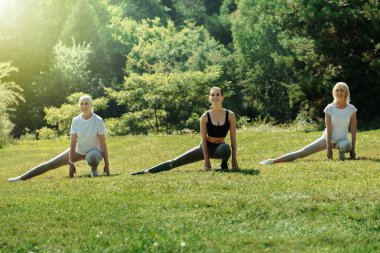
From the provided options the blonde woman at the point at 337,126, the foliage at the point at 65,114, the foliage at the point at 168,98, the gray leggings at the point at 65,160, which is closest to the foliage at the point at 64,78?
the foliage at the point at 65,114

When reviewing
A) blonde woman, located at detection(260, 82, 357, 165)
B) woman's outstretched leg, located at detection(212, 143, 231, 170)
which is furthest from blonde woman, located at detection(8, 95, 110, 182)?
blonde woman, located at detection(260, 82, 357, 165)

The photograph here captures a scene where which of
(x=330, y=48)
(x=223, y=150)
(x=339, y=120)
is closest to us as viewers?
(x=223, y=150)

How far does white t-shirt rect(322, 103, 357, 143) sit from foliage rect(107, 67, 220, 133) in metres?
36.3

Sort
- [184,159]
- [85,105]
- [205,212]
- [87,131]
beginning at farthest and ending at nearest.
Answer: [87,131]
[85,105]
[184,159]
[205,212]

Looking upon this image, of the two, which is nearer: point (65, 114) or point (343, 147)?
point (343, 147)

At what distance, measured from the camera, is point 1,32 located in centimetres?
7331

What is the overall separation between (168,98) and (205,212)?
146 feet

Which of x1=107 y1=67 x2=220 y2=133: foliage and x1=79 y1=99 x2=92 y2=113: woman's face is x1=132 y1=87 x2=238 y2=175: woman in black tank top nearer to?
x1=79 y1=99 x2=92 y2=113: woman's face

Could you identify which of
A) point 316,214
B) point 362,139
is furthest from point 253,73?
point 316,214

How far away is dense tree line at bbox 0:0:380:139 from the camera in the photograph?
4100cm

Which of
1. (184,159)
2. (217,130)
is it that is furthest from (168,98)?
(217,130)

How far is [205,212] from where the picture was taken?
1029 centimetres

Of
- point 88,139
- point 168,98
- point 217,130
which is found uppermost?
point 168,98

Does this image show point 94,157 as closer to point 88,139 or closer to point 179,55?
point 88,139
